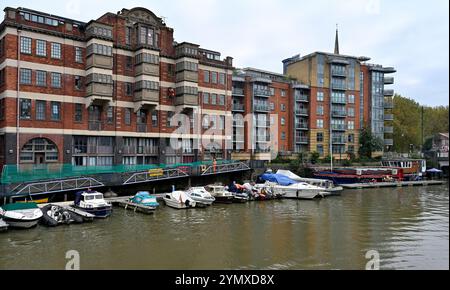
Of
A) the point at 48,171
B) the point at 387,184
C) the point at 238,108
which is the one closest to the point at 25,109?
the point at 48,171

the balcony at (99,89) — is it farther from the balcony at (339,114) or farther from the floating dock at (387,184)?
the balcony at (339,114)

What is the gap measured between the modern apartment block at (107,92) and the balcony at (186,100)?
142mm

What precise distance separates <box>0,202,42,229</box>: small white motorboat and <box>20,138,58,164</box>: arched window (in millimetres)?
14957

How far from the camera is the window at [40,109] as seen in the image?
138 feet

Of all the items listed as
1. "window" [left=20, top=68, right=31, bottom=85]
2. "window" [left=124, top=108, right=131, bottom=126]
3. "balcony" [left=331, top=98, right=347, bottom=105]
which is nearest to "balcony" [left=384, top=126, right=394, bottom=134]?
"balcony" [left=331, top=98, right=347, bottom=105]

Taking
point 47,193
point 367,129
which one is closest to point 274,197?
point 47,193

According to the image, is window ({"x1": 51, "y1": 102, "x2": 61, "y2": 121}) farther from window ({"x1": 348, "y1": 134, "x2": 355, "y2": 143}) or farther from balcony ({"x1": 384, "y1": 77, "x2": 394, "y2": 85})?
balcony ({"x1": 384, "y1": 77, "x2": 394, "y2": 85})

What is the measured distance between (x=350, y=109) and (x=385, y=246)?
64276 mm

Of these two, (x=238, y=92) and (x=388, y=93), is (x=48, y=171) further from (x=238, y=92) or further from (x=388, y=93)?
(x=388, y=93)

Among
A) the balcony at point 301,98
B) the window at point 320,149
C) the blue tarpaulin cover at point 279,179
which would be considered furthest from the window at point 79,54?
the window at point 320,149

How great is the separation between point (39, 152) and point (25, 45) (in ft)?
39.9

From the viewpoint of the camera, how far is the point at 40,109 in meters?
42.3

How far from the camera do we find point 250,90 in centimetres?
7088

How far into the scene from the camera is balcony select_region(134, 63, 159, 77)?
48250 mm
